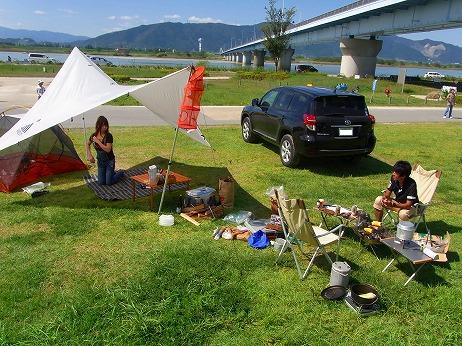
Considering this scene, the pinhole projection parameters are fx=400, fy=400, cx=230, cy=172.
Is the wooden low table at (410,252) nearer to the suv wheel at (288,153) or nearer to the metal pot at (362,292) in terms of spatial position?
the metal pot at (362,292)

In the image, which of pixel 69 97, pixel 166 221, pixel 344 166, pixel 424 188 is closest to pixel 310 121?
pixel 344 166

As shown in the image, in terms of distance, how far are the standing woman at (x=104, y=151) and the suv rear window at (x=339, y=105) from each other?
4.28 metres

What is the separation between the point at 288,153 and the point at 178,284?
5.52m

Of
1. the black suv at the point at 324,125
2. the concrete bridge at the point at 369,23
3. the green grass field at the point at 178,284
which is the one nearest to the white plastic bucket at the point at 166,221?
the green grass field at the point at 178,284

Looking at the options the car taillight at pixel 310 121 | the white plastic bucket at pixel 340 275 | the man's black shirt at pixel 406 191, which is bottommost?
the white plastic bucket at pixel 340 275

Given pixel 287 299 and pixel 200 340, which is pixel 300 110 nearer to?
pixel 287 299

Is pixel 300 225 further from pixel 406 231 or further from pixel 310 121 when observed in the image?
pixel 310 121

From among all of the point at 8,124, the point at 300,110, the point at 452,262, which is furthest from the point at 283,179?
the point at 8,124

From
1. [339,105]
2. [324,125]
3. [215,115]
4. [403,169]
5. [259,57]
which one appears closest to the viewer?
[403,169]

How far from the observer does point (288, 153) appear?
30.5ft

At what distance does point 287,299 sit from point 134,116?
46.2ft

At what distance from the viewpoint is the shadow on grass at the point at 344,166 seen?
930 centimetres

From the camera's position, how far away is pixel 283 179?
8523 mm

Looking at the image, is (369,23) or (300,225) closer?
(300,225)
